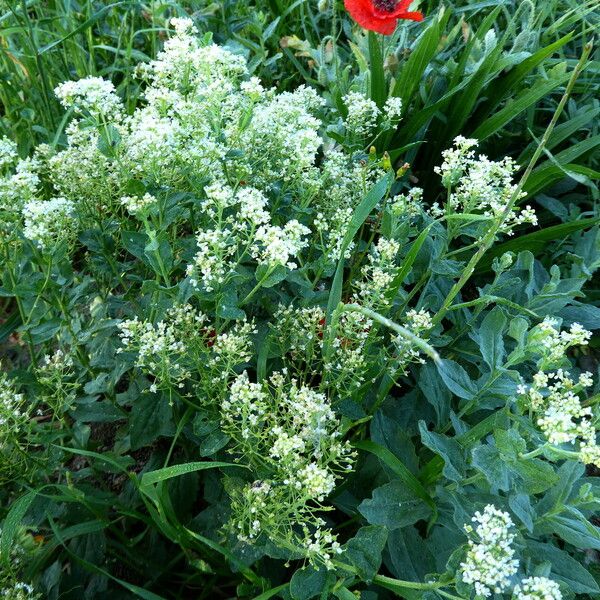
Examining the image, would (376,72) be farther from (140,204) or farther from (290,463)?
(290,463)

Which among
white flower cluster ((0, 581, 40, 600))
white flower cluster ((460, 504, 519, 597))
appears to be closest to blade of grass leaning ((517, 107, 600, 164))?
white flower cluster ((460, 504, 519, 597))

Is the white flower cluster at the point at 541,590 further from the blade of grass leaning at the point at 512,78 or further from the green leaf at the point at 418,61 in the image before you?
the blade of grass leaning at the point at 512,78

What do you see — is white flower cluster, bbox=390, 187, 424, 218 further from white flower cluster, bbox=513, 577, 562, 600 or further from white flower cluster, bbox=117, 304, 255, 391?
white flower cluster, bbox=513, 577, 562, 600

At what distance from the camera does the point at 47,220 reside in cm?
154

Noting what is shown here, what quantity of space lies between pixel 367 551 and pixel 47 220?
1015 millimetres

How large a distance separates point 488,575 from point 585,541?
33cm

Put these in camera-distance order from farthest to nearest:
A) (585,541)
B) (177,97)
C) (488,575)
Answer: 1. (177,97)
2. (585,541)
3. (488,575)

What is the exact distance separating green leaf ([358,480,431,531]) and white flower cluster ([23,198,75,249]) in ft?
3.07

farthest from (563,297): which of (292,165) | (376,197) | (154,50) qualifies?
(154,50)

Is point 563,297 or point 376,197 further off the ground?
point 376,197

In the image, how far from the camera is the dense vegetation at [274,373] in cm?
132

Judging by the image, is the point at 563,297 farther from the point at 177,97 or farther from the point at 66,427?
the point at 66,427

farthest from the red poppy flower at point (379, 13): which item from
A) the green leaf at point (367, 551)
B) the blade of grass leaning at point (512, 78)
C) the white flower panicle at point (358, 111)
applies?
the green leaf at point (367, 551)

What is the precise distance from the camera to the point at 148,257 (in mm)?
1463
